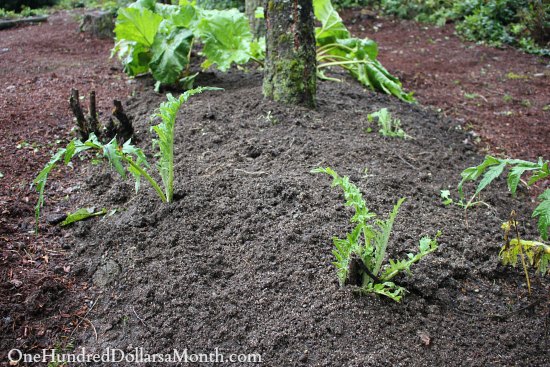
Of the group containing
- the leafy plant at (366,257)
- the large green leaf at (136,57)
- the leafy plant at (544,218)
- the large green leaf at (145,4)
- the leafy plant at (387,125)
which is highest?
the large green leaf at (145,4)

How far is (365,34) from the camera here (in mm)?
8039

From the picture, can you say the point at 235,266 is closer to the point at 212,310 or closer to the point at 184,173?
the point at 212,310

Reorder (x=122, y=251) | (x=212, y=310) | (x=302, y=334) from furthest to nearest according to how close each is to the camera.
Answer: (x=122, y=251) < (x=212, y=310) < (x=302, y=334)

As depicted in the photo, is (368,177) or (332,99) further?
(332,99)

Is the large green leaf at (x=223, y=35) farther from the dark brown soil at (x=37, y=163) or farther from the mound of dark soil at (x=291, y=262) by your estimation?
the dark brown soil at (x=37, y=163)

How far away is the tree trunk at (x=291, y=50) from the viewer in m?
3.65

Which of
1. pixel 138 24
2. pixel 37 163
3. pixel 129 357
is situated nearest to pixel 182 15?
pixel 138 24

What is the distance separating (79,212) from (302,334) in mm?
1512

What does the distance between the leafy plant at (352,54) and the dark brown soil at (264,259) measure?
1146mm

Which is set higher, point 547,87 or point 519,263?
point 519,263

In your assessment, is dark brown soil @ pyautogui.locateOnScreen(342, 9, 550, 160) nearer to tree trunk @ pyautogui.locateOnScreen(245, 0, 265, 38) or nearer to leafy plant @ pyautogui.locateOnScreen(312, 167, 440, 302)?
tree trunk @ pyautogui.locateOnScreen(245, 0, 265, 38)

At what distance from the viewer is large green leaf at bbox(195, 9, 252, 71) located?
4184 millimetres

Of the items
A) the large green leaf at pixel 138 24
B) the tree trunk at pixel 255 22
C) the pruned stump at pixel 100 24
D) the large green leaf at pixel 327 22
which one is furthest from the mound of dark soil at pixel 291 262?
the pruned stump at pixel 100 24

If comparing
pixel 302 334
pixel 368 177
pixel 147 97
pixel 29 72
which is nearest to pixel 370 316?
pixel 302 334
